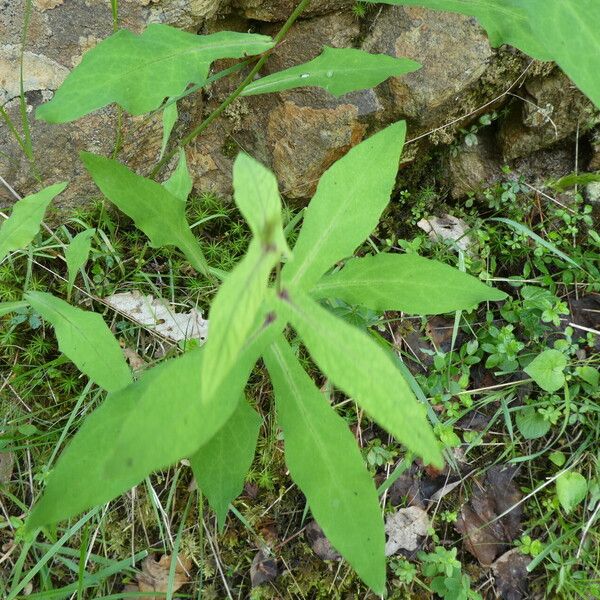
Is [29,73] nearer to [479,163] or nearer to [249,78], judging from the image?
[249,78]

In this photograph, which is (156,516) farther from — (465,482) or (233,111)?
→ (233,111)

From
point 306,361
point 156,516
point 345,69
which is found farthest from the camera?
point 306,361

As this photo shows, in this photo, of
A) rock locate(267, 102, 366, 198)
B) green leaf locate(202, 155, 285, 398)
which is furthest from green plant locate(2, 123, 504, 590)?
rock locate(267, 102, 366, 198)

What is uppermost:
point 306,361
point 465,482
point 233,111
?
point 233,111

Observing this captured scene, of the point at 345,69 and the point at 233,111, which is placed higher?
the point at 345,69

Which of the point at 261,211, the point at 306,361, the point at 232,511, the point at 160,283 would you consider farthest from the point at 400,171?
the point at 261,211

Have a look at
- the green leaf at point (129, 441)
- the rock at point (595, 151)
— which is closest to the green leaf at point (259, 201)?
the green leaf at point (129, 441)

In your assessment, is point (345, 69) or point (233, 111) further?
point (233, 111)

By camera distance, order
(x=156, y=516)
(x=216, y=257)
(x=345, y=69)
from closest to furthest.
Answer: (x=345, y=69) < (x=156, y=516) < (x=216, y=257)
